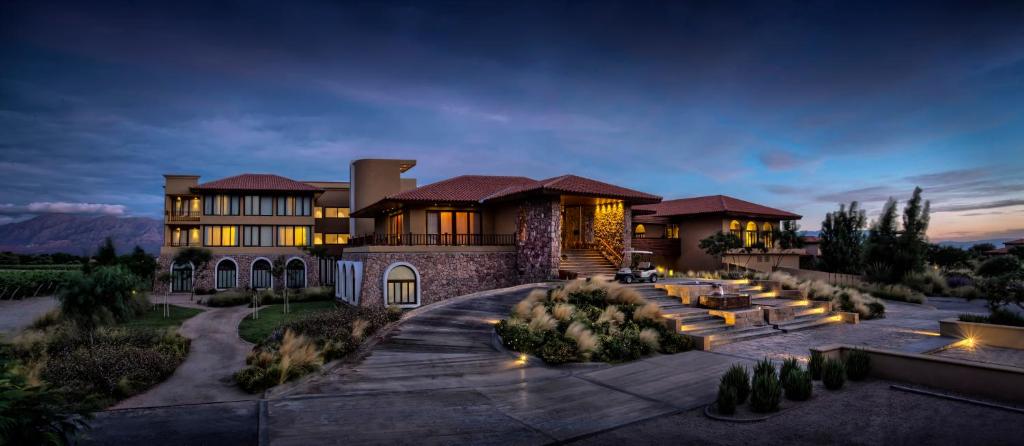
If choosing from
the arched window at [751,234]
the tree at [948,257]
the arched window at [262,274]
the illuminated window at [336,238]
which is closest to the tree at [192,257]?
the arched window at [262,274]

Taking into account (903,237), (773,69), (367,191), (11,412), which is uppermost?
(773,69)

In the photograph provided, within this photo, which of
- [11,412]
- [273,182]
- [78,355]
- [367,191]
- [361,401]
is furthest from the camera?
[273,182]

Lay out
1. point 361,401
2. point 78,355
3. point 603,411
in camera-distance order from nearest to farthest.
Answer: point 603,411
point 361,401
point 78,355

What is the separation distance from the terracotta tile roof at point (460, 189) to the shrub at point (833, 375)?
20.3m

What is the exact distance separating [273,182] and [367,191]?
10700 mm

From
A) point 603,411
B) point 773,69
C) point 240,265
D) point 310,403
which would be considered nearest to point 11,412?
point 310,403

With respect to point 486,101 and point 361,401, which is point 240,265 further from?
point 361,401

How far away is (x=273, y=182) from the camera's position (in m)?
43.3

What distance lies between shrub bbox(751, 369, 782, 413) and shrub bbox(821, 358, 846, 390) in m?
1.64

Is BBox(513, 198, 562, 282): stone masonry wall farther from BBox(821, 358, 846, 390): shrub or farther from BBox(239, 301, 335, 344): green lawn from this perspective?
BBox(821, 358, 846, 390): shrub

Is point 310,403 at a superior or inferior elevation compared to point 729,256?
inferior

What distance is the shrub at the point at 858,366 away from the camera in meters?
9.95

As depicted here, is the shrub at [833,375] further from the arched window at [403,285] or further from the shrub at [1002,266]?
the arched window at [403,285]

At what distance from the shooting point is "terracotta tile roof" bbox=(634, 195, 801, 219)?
3489cm
